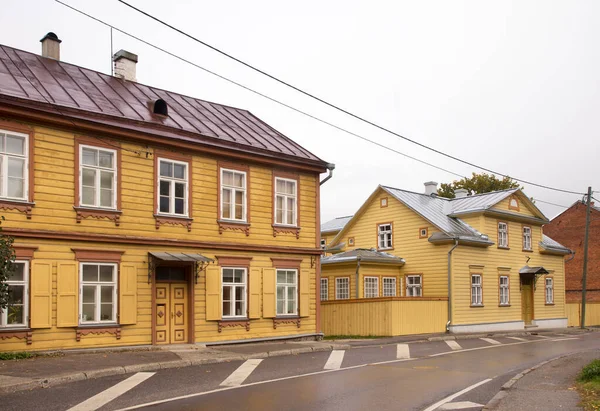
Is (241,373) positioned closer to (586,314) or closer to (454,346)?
(454,346)

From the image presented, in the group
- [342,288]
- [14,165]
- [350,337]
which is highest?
[14,165]

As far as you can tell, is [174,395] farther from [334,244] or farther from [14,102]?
[334,244]

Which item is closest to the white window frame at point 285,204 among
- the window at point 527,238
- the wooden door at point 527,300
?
the wooden door at point 527,300

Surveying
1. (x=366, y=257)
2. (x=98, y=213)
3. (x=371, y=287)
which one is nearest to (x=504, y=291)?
(x=371, y=287)

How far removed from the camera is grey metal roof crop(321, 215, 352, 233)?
142 feet

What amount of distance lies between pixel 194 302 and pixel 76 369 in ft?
20.2

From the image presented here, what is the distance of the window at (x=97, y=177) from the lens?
17031 millimetres

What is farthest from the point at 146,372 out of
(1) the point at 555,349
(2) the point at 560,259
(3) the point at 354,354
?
(2) the point at 560,259

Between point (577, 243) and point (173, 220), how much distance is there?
39536mm

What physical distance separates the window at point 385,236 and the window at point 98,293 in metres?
18.8

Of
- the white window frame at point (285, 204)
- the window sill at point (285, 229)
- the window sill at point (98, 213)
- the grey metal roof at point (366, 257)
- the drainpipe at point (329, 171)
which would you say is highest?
the drainpipe at point (329, 171)

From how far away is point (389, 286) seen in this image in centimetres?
3222

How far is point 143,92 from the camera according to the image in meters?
21.5

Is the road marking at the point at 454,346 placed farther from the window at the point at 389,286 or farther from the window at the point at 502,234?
the window at the point at 502,234
